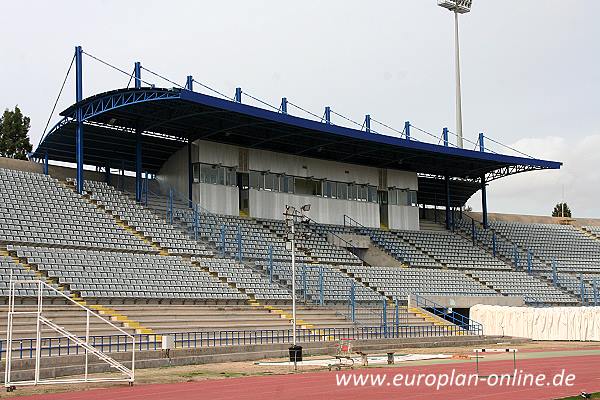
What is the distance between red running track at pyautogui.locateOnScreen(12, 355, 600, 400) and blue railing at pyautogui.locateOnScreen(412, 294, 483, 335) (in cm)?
1865

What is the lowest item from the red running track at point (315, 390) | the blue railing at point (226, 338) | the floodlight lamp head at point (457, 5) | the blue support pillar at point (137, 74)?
the red running track at point (315, 390)

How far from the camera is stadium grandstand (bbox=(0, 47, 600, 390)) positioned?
110 ft

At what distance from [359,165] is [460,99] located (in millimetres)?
13311

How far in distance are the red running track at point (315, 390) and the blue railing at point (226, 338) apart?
4.72 m

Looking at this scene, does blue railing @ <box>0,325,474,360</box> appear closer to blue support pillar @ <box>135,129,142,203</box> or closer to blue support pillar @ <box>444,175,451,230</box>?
blue support pillar @ <box>135,129,142,203</box>

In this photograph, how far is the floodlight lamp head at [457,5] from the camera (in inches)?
2704

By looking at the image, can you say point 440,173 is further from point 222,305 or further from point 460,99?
point 222,305

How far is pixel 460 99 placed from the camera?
2606 inches

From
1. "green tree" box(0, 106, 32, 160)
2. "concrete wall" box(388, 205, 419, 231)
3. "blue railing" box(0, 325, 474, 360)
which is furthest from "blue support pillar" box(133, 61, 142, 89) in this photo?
"green tree" box(0, 106, 32, 160)

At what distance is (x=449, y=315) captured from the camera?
45.6 m

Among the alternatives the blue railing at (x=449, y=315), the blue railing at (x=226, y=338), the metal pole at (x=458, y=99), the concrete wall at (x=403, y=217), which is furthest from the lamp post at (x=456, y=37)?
the blue railing at (x=226, y=338)

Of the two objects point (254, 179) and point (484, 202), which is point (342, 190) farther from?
point (484, 202)

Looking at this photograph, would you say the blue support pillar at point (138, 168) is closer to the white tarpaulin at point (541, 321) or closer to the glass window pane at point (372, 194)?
the glass window pane at point (372, 194)

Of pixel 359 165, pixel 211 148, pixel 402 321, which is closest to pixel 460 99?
pixel 359 165
